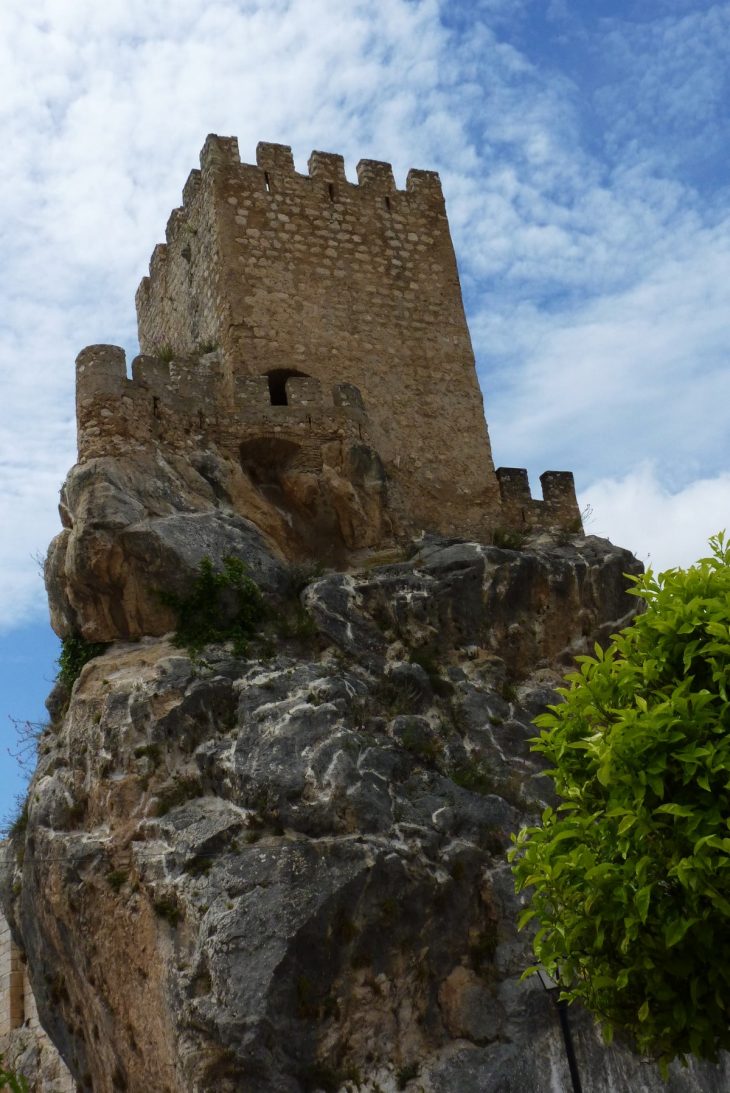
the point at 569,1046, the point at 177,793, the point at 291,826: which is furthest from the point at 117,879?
the point at 569,1046

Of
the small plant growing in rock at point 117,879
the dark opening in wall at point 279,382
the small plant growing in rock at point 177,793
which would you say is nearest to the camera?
the small plant growing in rock at point 117,879

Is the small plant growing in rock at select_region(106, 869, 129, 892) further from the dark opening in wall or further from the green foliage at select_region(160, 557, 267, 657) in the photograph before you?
the dark opening in wall

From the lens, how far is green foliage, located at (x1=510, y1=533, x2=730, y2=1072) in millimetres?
8273

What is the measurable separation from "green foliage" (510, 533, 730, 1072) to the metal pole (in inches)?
84.9

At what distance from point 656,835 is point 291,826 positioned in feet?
15.3

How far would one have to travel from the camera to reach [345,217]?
62.8ft

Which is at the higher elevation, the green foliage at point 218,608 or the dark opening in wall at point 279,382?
the dark opening in wall at point 279,382

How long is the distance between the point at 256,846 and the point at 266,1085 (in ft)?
7.28

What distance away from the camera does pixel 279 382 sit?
17.7m

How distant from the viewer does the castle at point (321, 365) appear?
54.1 feet

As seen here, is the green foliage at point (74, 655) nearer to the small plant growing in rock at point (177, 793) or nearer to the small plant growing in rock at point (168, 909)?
the small plant growing in rock at point (177, 793)

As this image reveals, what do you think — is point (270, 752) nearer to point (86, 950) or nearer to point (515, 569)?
point (86, 950)

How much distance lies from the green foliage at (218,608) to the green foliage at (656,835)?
18.2 ft

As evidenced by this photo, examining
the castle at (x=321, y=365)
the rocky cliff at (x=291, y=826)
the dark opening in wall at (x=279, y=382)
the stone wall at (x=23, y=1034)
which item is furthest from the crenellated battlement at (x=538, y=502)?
the stone wall at (x=23, y=1034)
